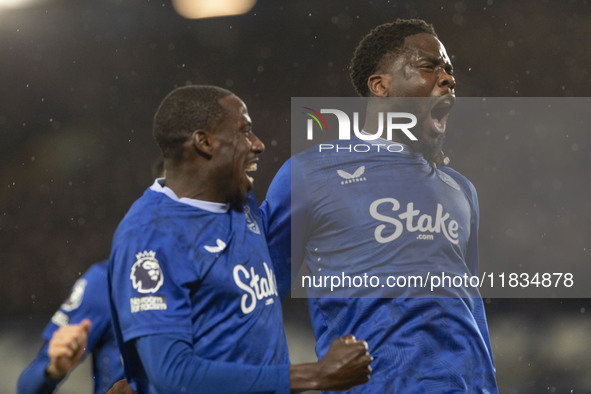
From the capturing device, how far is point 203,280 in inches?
76.5

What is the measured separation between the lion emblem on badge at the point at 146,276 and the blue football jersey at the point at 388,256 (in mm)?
642

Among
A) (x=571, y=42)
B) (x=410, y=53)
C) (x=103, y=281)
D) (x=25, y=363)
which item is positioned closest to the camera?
(x=103, y=281)

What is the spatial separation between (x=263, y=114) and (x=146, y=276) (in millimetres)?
5529

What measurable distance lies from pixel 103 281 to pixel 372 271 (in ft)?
2.89

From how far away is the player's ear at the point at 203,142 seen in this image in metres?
2.08

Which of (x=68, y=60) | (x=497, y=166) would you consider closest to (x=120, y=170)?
Answer: (x=68, y=60)

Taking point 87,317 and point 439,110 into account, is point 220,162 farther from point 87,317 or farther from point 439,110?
point 439,110

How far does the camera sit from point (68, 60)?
24.6 ft

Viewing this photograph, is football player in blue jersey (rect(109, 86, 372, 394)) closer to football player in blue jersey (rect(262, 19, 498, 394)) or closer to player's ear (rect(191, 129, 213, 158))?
player's ear (rect(191, 129, 213, 158))

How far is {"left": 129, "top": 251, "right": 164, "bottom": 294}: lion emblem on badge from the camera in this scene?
1.84 meters

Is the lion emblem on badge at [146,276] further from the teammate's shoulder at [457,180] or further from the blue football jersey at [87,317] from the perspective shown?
the teammate's shoulder at [457,180]

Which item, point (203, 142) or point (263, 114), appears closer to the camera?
point (203, 142)

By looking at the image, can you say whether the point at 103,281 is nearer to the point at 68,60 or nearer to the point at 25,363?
the point at 25,363

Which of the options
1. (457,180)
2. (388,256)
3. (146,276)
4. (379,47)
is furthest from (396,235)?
(146,276)
